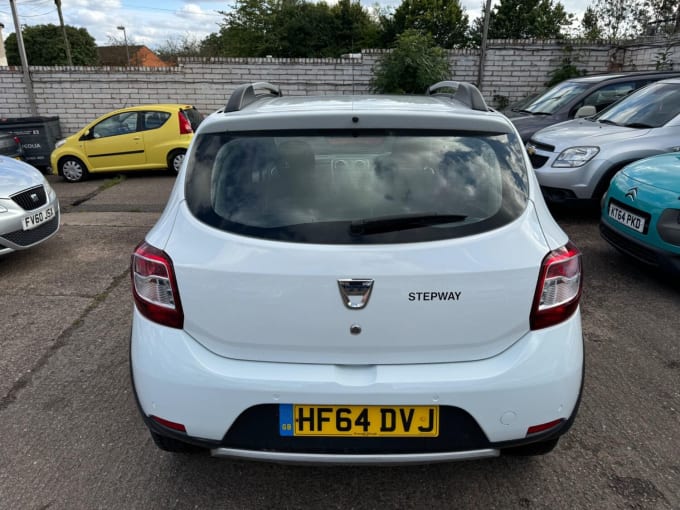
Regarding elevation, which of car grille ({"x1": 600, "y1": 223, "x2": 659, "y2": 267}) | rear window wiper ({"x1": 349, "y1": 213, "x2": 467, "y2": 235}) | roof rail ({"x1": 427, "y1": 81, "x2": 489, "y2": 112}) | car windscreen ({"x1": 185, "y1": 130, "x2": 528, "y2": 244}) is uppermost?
roof rail ({"x1": 427, "y1": 81, "x2": 489, "y2": 112})

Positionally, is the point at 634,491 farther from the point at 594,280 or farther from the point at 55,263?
the point at 55,263

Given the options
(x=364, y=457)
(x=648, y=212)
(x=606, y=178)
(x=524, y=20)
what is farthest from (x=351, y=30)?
(x=364, y=457)

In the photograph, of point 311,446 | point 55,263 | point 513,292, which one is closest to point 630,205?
point 513,292

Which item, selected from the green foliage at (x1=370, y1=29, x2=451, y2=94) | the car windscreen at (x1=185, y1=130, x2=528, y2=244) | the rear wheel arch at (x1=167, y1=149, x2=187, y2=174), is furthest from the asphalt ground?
the green foliage at (x1=370, y1=29, x2=451, y2=94)

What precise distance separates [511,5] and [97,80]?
30308 millimetres

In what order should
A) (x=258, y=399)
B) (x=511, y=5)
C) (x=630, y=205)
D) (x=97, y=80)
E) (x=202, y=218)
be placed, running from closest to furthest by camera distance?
(x=258, y=399) → (x=202, y=218) → (x=630, y=205) → (x=97, y=80) → (x=511, y=5)

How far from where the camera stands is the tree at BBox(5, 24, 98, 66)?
145ft

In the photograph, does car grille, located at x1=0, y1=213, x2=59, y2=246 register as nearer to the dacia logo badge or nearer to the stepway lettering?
the dacia logo badge

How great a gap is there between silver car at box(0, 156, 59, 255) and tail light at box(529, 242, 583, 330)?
14.8 feet

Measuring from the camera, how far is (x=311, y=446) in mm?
1728

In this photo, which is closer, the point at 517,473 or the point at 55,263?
the point at 517,473

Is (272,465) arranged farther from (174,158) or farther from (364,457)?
A: (174,158)

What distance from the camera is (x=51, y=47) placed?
44438mm

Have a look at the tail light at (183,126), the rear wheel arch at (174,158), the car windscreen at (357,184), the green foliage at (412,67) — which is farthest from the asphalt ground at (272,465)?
the green foliage at (412,67)
